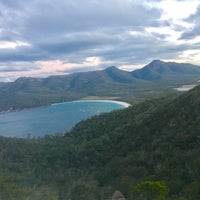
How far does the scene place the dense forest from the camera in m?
27.1

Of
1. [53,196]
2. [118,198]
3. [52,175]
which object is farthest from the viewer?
[52,175]

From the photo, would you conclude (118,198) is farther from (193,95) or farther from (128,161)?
(193,95)

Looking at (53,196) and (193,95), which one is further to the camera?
(193,95)

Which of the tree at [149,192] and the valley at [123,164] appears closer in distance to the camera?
the tree at [149,192]

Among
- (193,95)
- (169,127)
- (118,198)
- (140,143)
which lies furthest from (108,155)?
(118,198)

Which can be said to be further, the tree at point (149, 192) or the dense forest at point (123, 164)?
the dense forest at point (123, 164)

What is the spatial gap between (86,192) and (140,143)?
45.8 ft

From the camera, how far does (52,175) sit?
44.3 m

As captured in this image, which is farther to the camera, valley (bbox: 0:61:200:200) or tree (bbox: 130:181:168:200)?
valley (bbox: 0:61:200:200)

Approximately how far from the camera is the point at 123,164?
37500 mm

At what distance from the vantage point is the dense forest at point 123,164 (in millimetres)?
27109

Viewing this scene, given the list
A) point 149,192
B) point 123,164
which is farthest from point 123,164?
point 149,192

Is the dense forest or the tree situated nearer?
the tree

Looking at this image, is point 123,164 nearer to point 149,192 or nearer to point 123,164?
point 123,164
